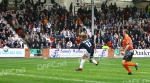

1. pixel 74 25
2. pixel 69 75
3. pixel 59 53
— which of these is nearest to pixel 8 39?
pixel 59 53

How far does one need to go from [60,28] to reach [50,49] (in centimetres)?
443

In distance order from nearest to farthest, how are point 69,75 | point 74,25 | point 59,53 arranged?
point 69,75, point 59,53, point 74,25

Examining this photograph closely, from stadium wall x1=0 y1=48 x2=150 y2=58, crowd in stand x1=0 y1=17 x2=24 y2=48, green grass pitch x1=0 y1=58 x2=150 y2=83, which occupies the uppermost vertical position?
green grass pitch x1=0 y1=58 x2=150 y2=83

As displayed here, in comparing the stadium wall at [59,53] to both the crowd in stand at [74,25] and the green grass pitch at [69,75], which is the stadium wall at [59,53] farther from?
the green grass pitch at [69,75]

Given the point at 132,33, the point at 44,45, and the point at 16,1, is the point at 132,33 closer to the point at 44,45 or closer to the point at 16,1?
the point at 44,45

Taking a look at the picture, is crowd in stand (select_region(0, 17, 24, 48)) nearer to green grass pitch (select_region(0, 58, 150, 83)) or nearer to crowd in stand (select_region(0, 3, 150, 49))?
crowd in stand (select_region(0, 3, 150, 49))

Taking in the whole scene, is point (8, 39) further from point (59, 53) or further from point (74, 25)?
point (74, 25)

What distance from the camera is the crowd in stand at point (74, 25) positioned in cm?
4247

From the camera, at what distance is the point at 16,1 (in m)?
48.9

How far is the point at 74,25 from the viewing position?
45.4 meters

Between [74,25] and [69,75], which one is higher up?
[69,75]

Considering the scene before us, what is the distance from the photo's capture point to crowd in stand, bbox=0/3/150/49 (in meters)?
42.5

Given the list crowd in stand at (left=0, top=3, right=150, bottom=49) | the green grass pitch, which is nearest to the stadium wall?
crowd in stand at (left=0, top=3, right=150, bottom=49)

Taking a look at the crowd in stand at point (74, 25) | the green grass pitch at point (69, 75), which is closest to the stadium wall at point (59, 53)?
the crowd in stand at point (74, 25)
